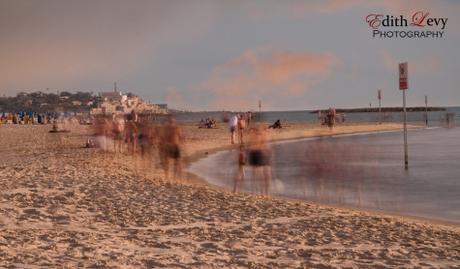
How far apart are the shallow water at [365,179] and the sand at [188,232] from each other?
187 centimetres

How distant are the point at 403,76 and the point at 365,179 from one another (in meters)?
3.91

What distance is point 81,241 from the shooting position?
7.11 m

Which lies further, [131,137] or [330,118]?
[330,118]

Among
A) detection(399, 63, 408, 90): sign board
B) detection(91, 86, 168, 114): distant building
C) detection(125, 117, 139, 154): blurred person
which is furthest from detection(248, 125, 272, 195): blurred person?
detection(91, 86, 168, 114): distant building

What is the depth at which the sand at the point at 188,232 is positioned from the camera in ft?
20.8

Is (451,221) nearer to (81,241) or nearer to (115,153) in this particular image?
(81,241)

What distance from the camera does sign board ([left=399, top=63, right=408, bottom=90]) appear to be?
17.9 m

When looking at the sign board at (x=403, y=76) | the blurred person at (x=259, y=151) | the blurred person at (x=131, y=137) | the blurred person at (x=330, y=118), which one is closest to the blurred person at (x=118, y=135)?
the blurred person at (x=131, y=137)

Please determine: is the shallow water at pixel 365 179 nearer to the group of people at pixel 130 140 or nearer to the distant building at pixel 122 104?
the group of people at pixel 130 140

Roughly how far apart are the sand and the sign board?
8.57 meters

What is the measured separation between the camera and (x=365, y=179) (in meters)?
16.3

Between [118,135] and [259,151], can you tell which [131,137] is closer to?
[118,135]

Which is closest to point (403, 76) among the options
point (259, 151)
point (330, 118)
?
point (259, 151)

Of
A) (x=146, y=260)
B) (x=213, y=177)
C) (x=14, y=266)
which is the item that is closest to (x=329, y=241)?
(x=146, y=260)
